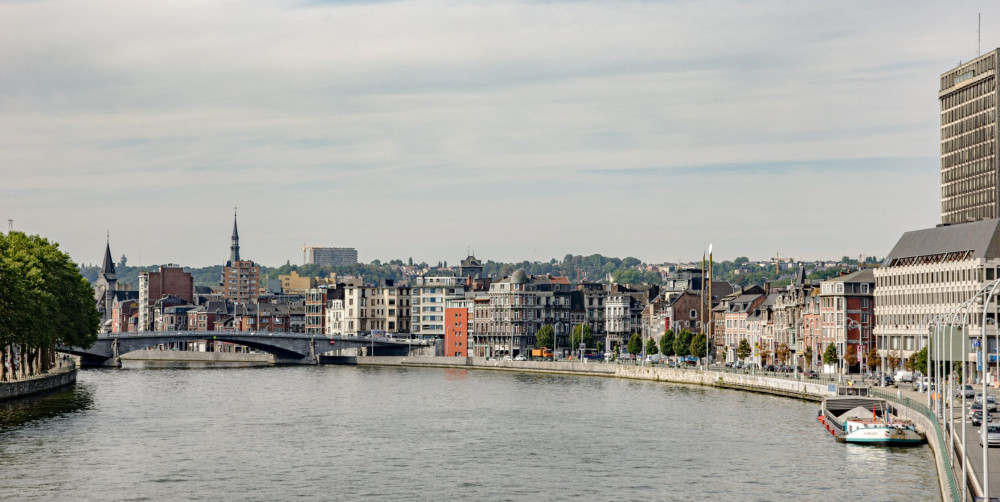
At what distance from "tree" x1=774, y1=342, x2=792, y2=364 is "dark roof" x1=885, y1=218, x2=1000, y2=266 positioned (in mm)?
17740

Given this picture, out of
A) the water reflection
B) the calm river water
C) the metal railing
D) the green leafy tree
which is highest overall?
the green leafy tree

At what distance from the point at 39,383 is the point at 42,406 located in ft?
49.4

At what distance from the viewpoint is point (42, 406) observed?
112 m

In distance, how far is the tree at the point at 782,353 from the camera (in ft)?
564

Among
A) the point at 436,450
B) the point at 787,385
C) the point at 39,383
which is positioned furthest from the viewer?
the point at 787,385

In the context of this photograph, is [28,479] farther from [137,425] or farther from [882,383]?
[882,383]

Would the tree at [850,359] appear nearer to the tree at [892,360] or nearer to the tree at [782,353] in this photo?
the tree at [892,360]

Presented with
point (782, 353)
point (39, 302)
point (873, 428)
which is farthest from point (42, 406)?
point (782, 353)

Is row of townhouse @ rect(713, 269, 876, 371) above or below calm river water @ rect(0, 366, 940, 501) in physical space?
above

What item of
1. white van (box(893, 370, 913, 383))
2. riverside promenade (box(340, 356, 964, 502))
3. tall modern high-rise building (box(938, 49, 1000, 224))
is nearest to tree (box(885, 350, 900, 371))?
riverside promenade (box(340, 356, 964, 502))

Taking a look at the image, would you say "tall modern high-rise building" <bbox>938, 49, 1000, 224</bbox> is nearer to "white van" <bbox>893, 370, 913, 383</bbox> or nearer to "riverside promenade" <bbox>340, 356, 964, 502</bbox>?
"riverside promenade" <bbox>340, 356, 964, 502</bbox>

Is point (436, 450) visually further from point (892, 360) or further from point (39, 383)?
point (892, 360)

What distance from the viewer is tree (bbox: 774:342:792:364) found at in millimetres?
172000

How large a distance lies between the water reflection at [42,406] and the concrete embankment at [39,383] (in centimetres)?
68
